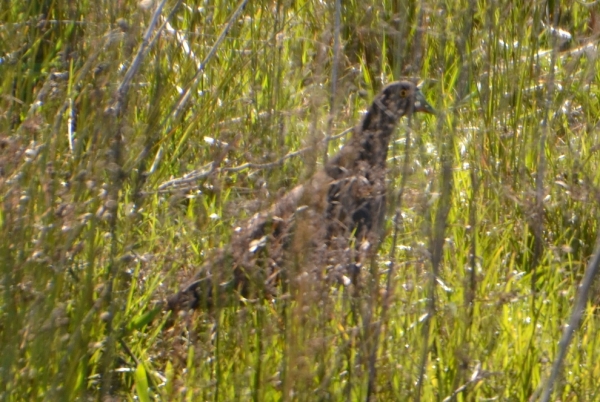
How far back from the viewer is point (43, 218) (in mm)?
2375

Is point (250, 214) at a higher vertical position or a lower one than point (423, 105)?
higher

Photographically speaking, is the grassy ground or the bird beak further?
the bird beak

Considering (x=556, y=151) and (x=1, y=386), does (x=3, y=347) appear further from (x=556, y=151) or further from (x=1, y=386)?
(x=556, y=151)

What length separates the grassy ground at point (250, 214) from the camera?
224cm

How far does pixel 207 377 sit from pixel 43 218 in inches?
24.5

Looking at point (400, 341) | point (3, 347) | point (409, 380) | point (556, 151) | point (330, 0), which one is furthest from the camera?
point (330, 0)

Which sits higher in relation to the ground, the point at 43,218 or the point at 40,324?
the point at 43,218

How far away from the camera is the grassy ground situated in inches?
88.2

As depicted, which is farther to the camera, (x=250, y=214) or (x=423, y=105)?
(x=423, y=105)

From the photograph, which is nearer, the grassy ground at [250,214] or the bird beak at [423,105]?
the grassy ground at [250,214]

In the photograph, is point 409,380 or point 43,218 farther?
point 409,380

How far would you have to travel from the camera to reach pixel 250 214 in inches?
93.7

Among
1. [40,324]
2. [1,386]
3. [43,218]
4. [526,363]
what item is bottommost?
[526,363]

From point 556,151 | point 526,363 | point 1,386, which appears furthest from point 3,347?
point 556,151
